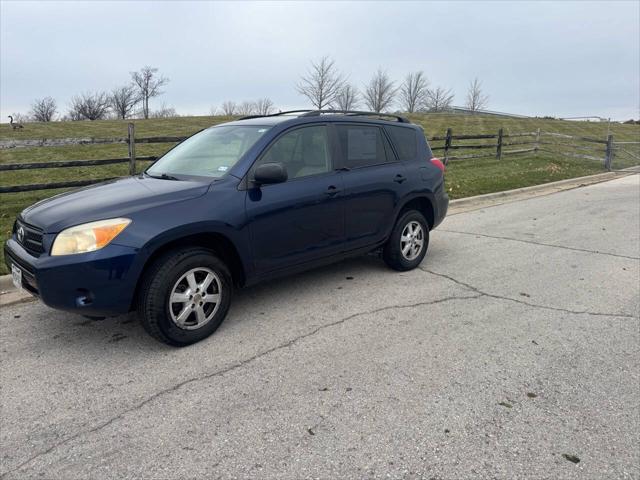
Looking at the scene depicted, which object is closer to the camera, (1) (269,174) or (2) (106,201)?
(2) (106,201)

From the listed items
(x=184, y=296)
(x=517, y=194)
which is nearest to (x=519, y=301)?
(x=184, y=296)

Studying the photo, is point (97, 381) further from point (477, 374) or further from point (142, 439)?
point (477, 374)

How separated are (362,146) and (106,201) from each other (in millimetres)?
2504

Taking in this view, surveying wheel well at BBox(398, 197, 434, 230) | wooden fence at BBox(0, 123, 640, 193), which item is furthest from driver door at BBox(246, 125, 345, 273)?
wooden fence at BBox(0, 123, 640, 193)

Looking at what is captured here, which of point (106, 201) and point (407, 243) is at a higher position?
point (106, 201)

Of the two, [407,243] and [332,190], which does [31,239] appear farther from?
[407,243]

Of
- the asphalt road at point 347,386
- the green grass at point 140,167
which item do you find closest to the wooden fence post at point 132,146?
the green grass at point 140,167

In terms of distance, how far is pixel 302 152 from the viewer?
433 centimetres

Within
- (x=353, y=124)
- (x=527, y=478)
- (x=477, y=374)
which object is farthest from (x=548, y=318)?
(x=353, y=124)

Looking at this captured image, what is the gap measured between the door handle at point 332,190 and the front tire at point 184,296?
1.22m

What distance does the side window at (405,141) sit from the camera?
5293 mm

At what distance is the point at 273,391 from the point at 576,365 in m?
2.12

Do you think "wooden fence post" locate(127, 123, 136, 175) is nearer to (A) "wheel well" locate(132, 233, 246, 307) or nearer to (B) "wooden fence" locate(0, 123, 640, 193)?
(B) "wooden fence" locate(0, 123, 640, 193)

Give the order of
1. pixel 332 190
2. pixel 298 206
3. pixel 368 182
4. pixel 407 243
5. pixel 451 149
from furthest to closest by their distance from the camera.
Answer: pixel 451 149, pixel 407 243, pixel 368 182, pixel 332 190, pixel 298 206
